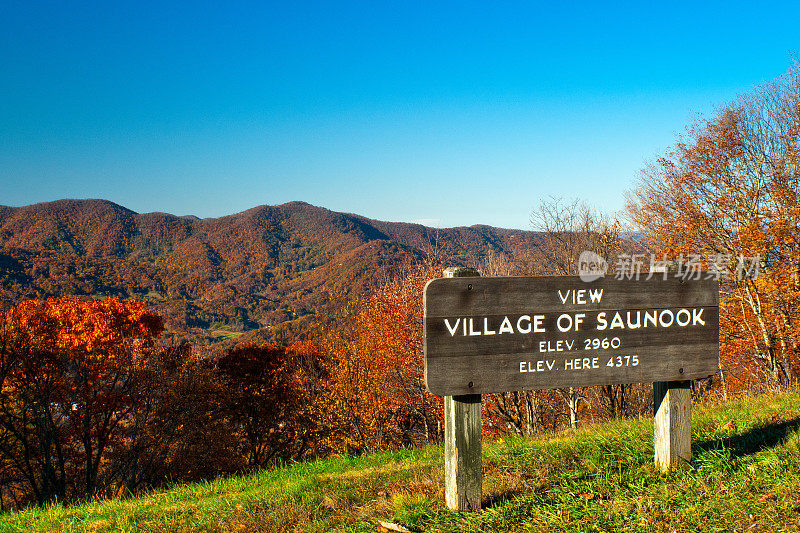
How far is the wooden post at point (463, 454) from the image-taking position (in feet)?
11.4

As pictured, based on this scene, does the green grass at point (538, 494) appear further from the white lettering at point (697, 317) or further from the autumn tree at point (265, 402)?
the autumn tree at point (265, 402)

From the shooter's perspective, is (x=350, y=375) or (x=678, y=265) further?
(x=350, y=375)

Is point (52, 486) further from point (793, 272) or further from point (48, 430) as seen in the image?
point (793, 272)

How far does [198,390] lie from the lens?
26984 millimetres

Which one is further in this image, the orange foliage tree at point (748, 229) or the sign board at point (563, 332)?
the orange foliage tree at point (748, 229)

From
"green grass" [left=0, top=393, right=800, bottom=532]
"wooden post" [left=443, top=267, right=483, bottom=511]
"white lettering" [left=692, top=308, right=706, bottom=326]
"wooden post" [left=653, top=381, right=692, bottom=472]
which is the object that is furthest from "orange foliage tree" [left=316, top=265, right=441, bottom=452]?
"wooden post" [left=443, top=267, right=483, bottom=511]

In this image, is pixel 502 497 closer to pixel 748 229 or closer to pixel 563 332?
pixel 563 332

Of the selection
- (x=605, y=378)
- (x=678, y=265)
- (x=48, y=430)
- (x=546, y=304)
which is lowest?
(x=48, y=430)

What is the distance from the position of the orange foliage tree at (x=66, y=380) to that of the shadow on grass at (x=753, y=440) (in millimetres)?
22867

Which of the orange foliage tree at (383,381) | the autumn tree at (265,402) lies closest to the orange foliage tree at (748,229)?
the orange foliage tree at (383,381)

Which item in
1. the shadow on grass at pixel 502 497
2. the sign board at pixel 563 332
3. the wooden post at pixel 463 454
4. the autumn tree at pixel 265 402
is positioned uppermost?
the sign board at pixel 563 332

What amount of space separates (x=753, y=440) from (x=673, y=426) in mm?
1181

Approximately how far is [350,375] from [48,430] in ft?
47.6

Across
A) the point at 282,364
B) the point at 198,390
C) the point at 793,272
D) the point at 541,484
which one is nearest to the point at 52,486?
the point at 198,390
